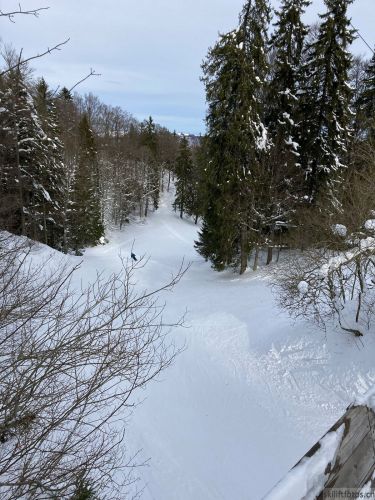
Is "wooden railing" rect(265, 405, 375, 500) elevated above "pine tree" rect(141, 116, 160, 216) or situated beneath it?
situated beneath

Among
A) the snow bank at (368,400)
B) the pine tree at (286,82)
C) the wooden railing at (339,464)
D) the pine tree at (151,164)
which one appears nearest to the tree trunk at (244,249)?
the pine tree at (286,82)

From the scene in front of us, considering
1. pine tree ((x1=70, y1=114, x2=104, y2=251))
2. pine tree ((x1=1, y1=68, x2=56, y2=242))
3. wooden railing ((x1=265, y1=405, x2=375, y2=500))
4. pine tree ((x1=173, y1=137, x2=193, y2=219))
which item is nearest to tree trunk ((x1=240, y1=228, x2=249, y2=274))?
pine tree ((x1=1, y1=68, x2=56, y2=242))

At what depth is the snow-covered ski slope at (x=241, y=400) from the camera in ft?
20.6

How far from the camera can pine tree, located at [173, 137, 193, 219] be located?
147 feet

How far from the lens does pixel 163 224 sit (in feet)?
145

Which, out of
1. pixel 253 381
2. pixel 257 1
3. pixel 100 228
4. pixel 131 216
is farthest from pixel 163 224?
pixel 253 381

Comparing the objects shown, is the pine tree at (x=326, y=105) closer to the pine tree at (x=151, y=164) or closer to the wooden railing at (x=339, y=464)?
the wooden railing at (x=339, y=464)

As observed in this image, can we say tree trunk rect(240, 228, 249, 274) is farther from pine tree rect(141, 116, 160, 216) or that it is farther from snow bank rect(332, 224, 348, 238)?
pine tree rect(141, 116, 160, 216)

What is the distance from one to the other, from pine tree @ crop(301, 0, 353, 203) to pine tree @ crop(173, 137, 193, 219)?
27089 mm

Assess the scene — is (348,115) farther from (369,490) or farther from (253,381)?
(369,490)

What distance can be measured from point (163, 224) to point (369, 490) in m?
42.9

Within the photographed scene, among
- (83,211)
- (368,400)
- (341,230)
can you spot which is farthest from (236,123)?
(83,211)

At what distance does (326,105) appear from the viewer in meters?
18.2

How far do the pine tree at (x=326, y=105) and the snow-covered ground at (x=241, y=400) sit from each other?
9.58 meters
